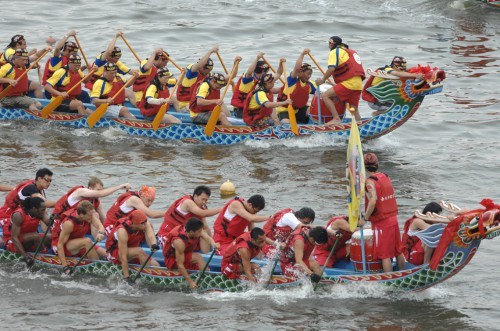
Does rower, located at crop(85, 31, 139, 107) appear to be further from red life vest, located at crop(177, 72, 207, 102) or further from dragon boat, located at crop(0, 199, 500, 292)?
dragon boat, located at crop(0, 199, 500, 292)

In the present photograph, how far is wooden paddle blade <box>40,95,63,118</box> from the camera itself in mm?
21469

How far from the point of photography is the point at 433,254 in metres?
13.6

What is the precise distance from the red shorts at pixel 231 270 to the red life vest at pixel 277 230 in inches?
25.5

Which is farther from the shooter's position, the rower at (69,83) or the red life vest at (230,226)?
the rower at (69,83)

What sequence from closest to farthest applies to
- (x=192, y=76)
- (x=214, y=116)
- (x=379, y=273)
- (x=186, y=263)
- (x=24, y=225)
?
(x=379, y=273) → (x=186, y=263) → (x=24, y=225) → (x=214, y=116) → (x=192, y=76)

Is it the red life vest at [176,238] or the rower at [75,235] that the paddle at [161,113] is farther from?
the red life vest at [176,238]

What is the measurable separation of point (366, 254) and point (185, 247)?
242 cm

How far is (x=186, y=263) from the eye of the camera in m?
14.3

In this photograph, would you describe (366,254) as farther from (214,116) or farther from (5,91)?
(5,91)

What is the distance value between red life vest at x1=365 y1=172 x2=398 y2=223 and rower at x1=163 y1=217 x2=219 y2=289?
7.27ft

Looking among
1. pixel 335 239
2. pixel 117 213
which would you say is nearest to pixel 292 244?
pixel 335 239

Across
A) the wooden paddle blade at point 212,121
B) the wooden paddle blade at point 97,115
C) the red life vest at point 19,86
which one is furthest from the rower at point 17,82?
the wooden paddle blade at point 212,121

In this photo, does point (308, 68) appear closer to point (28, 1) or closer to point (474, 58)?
point (474, 58)

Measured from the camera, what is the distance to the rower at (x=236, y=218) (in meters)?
14.4
